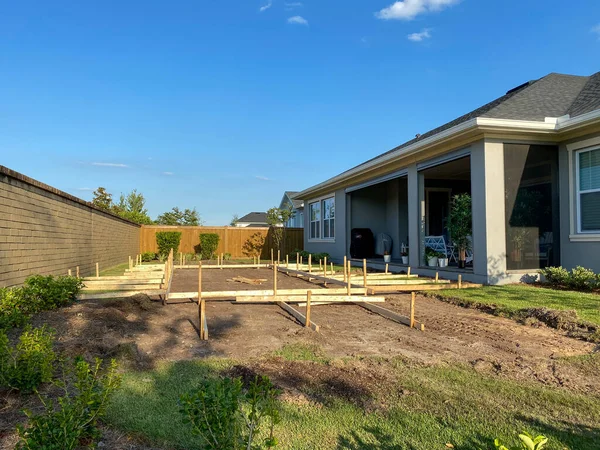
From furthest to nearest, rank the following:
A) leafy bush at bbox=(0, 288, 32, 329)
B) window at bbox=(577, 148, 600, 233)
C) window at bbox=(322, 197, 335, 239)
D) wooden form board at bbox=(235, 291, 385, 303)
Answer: window at bbox=(322, 197, 335, 239), window at bbox=(577, 148, 600, 233), wooden form board at bbox=(235, 291, 385, 303), leafy bush at bbox=(0, 288, 32, 329)

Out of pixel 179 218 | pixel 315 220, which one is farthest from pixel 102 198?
pixel 315 220

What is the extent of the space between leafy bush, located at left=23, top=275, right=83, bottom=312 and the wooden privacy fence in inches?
737

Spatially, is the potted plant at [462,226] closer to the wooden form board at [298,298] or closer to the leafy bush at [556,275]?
the leafy bush at [556,275]

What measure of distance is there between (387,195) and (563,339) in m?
14.0

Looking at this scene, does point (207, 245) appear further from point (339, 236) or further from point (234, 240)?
point (339, 236)

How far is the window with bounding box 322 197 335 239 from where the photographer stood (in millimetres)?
20227

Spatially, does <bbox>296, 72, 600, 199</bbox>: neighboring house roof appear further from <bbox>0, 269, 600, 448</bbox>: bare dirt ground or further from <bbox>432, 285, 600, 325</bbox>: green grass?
<bbox>0, 269, 600, 448</bbox>: bare dirt ground

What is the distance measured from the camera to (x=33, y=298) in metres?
6.23

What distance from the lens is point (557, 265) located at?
33.3 feet

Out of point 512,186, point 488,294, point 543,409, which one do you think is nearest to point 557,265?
point 512,186

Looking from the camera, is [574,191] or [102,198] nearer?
[574,191]

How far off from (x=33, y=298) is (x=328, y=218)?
15.6 metres

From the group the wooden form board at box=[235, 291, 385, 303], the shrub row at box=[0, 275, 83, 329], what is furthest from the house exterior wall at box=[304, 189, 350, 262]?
the shrub row at box=[0, 275, 83, 329]

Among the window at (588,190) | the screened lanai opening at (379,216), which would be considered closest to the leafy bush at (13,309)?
the window at (588,190)
